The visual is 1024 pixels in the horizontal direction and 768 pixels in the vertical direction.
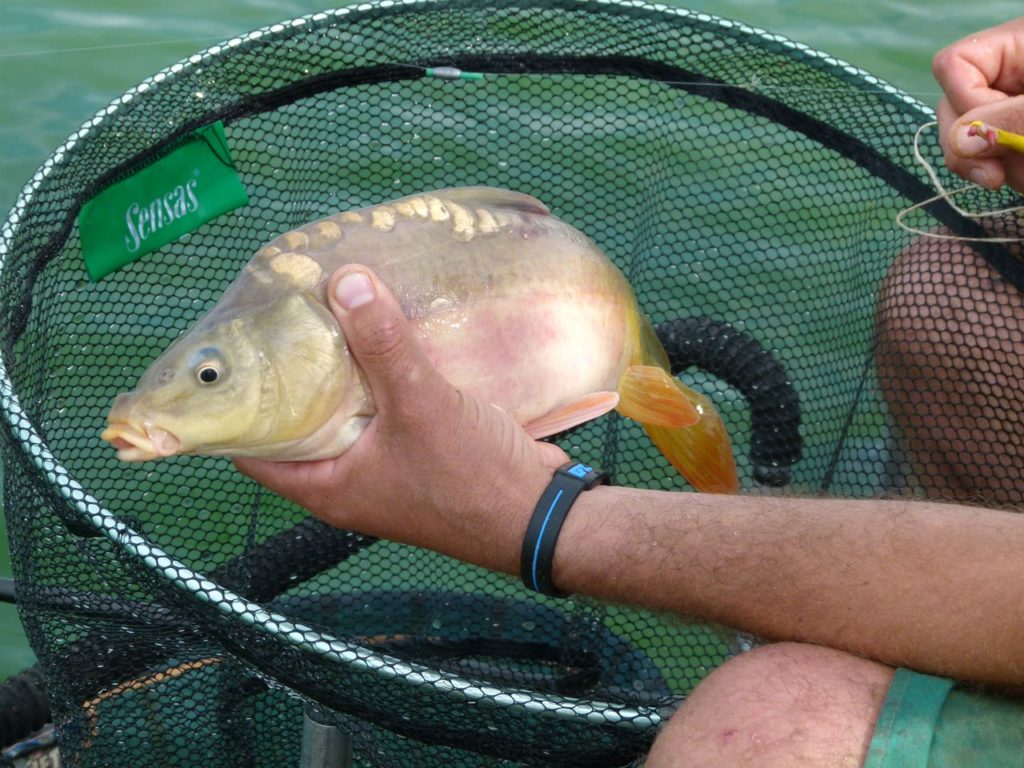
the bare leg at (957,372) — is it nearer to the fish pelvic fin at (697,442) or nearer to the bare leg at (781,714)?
the fish pelvic fin at (697,442)

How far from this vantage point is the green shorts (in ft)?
4.13

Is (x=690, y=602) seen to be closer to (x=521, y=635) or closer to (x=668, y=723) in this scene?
(x=668, y=723)

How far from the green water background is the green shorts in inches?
120

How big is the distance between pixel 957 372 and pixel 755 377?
1.16 feet

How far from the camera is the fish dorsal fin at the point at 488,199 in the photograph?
167 centimetres

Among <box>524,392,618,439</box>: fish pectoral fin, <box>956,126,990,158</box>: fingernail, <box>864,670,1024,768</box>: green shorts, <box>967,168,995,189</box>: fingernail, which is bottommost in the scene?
<box>864,670,1024,768</box>: green shorts

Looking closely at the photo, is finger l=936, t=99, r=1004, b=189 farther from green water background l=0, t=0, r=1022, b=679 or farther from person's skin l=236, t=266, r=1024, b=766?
green water background l=0, t=0, r=1022, b=679

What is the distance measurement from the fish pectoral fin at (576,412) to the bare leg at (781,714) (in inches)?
17.5

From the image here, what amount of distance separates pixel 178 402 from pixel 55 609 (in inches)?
18.7

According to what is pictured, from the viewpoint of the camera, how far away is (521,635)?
2.13m

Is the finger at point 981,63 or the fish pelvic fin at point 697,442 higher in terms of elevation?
the finger at point 981,63

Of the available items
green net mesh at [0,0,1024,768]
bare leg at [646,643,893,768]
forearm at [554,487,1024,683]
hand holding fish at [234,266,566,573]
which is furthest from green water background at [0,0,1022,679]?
bare leg at [646,643,893,768]

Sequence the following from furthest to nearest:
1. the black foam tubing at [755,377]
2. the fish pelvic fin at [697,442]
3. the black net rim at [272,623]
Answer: the black foam tubing at [755,377] < the fish pelvic fin at [697,442] < the black net rim at [272,623]

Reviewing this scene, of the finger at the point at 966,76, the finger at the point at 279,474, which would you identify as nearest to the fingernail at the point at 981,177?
the finger at the point at 966,76
